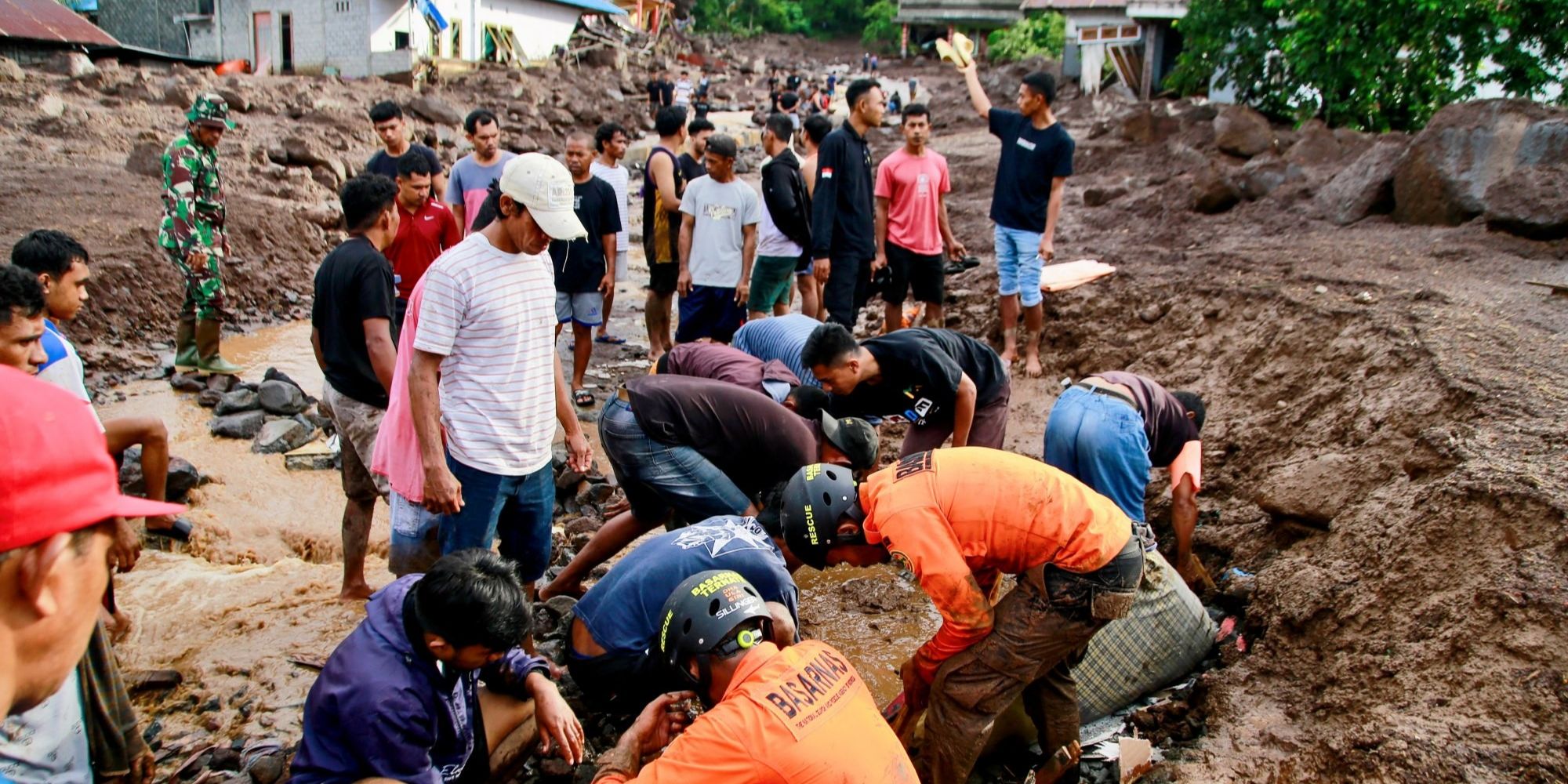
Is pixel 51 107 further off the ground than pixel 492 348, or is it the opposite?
pixel 51 107

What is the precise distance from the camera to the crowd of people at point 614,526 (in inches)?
95.7

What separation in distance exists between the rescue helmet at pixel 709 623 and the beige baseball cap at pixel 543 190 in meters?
1.31

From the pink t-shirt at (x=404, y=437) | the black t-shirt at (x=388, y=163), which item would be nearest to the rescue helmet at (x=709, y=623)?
the pink t-shirt at (x=404, y=437)

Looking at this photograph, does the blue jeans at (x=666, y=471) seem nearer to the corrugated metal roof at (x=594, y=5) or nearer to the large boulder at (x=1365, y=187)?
the large boulder at (x=1365, y=187)

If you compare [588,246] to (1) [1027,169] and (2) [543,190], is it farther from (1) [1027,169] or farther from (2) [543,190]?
(2) [543,190]

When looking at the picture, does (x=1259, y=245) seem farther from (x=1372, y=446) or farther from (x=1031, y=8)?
(x=1031, y=8)

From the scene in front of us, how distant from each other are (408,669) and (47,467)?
1.80 meters

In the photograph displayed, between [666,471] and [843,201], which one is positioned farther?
[843,201]

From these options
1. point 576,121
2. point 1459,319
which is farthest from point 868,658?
point 576,121

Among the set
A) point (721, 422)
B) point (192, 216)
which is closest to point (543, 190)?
point (721, 422)

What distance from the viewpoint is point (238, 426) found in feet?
20.9

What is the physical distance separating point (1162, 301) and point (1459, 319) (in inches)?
A: 91.1

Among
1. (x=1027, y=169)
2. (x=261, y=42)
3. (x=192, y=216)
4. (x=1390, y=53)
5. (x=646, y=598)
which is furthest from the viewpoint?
(x=261, y=42)

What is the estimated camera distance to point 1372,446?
5020mm
